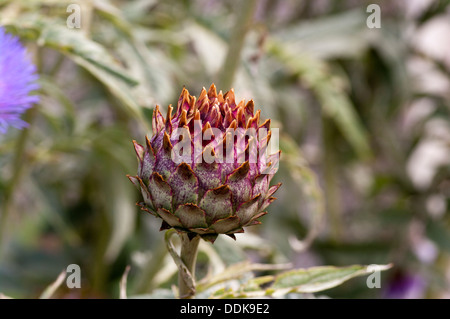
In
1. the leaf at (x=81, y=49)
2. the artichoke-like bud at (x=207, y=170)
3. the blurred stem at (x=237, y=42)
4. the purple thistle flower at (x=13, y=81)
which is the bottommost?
the artichoke-like bud at (x=207, y=170)

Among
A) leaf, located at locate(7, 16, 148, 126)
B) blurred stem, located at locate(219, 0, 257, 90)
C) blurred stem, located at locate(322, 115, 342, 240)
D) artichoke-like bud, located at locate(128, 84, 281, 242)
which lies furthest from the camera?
blurred stem, located at locate(322, 115, 342, 240)

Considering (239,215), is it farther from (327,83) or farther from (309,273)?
(327,83)

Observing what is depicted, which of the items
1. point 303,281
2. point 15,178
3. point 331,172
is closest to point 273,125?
point 303,281

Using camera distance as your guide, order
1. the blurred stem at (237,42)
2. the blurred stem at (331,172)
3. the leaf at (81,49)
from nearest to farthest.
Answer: the leaf at (81,49) < the blurred stem at (237,42) < the blurred stem at (331,172)

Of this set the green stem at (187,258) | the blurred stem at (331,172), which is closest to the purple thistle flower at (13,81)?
the green stem at (187,258)

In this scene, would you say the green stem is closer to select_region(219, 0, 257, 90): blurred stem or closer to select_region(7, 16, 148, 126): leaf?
select_region(7, 16, 148, 126): leaf

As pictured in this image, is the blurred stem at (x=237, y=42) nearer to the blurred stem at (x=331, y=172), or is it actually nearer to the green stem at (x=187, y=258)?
the green stem at (x=187, y=258)

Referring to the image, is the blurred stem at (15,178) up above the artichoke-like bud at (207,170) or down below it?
above

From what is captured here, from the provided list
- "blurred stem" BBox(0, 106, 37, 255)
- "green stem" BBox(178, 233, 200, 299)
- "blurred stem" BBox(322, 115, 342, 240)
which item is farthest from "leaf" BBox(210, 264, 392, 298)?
"blurred stem" BBox(322, 115, 342, 240)

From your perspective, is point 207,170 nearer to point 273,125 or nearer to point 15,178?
point 273,125
